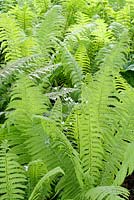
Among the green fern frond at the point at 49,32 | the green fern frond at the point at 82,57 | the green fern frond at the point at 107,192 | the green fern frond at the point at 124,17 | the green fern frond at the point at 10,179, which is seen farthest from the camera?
the green fern frond at the point at 124,17

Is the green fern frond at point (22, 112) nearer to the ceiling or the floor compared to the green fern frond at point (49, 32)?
nearer to the floor

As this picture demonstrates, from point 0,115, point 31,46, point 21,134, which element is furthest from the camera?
point 31,46

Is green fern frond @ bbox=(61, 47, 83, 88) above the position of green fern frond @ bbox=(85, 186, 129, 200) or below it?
above

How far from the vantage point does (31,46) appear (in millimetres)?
3211

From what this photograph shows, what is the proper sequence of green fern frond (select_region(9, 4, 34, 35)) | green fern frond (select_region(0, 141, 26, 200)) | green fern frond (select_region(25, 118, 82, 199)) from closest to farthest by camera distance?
1. green fern frond (select_region(0, 141, 26, 200))
2. green fern frond (select_region(25, 118, 82, 199))
3. green fern frond (select_region(9, 4, 34, 35))

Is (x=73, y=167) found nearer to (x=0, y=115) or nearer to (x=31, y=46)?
(x=0, y=115)

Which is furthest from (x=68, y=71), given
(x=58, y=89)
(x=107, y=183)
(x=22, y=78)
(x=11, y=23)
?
(x=107, y=183)

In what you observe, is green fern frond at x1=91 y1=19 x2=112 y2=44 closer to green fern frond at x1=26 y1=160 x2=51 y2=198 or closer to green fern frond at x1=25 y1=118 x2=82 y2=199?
green fern frond at x1=25 y1=118 x2=82 y2=199

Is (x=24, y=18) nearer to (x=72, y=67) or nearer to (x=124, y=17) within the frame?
A: (x=124, y=17)

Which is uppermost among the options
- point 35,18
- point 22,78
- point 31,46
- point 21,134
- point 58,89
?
point 35,18

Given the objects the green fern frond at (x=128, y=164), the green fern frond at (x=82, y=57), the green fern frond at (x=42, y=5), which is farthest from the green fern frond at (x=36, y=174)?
the green fern frond at (x=42, y=5)

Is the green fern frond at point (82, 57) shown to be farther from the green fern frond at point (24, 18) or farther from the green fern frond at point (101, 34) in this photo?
the green fern frond at point (24, 18)

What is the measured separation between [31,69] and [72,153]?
2.94 feet

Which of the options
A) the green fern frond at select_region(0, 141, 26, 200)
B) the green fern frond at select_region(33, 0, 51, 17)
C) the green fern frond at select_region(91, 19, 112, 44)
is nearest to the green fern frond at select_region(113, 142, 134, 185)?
the green fern frond at select_region(0, 141, 26, 200)
